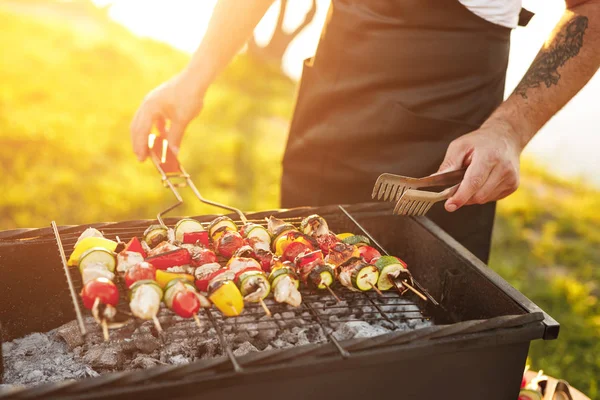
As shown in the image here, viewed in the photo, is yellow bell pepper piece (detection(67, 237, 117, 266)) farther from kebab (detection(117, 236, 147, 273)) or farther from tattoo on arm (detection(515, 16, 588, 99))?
tattoo on arm (detection(515, 16, 588, 99))

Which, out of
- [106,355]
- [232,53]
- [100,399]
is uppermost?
[232,53]

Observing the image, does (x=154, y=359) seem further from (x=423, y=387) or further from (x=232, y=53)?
(x=232, y=53)

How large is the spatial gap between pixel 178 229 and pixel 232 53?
113 cm

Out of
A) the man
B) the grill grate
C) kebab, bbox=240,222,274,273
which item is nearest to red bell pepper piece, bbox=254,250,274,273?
kebab, bbox=240,222,274,273

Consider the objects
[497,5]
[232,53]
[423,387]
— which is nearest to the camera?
[423,387]

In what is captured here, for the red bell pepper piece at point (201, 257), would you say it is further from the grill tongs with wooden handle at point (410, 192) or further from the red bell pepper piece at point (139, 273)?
the grill tongs with wooden handle at point (410, 192)

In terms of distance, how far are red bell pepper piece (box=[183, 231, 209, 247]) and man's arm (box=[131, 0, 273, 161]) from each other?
750 millimetres

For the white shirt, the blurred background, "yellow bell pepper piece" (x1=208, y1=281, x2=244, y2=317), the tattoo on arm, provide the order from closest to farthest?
"yellow bell pepper piece" (x1=208, y1=281, x2=244, y2=317) → the tattoo on arm → the white shirt → the blurred background

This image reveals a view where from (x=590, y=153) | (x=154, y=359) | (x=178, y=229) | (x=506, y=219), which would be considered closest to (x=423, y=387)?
(x=154, y=359)

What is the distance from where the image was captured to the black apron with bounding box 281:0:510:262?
2.65 metres

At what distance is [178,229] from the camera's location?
2.19 meters

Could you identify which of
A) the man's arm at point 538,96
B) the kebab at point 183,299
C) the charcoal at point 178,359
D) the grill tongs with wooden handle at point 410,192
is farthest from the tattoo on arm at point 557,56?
the charcoal at point 178,359

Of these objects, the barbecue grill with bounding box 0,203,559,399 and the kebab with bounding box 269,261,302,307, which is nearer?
the barbecue grill with bounding box 0,203,559,399

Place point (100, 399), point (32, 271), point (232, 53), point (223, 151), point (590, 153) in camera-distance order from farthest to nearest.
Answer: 1. point (590, 153)
2. point (223, 151)
3. point (232, 53)
4. point (32, 271)
5. point (100, 399)
